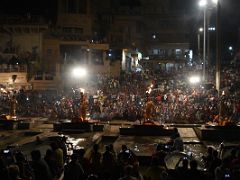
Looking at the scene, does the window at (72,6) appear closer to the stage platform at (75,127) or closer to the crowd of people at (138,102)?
the crowd of people at (138,102)

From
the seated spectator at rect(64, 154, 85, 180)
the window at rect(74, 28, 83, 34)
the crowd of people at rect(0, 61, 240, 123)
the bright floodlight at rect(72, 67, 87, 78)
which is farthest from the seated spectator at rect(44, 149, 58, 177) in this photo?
the window at rect(74, 28, 83, 34)

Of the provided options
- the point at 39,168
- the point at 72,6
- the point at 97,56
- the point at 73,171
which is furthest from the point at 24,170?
the point at 72,6

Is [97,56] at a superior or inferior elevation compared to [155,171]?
superior

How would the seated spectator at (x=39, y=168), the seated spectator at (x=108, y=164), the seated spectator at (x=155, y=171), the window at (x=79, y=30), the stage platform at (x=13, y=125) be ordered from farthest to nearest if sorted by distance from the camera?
the window at (x=79, y=30) → the stage platform at (x=13, y=125) → the seated spectator at (x=108, y=164) → the seated spectator at (x=39, y=168) → the seated spectator at (x=155, y=171)

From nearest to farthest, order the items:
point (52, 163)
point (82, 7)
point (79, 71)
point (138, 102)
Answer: point (52, 163)
point (138, 102)
point (79, 71)
point (82, 7)

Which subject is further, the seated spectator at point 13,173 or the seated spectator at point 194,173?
the seated spectator at point 13,173

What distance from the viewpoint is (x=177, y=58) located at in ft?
194

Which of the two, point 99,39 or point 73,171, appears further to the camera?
point 99,39

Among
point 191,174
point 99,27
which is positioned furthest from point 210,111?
point 99,27

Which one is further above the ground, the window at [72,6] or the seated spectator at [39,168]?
the window at [72,6]

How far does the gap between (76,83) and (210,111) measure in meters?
15.4

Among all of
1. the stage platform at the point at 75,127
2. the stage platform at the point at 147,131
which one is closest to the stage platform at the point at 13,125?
the stage platform at the point at 75,127

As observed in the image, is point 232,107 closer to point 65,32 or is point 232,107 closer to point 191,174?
point 191,174

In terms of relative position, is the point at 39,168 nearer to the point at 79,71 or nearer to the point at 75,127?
the point at 75,127
